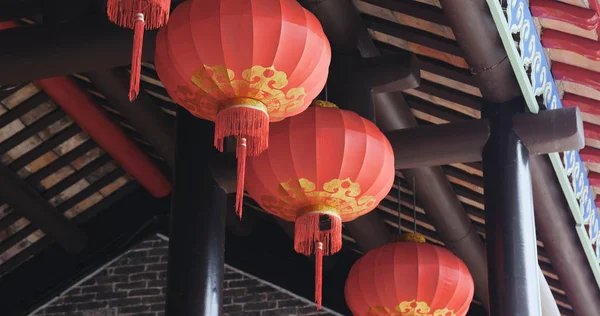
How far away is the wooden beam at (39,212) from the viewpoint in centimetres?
675

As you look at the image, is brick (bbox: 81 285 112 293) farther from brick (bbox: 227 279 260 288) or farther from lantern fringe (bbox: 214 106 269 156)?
lantern fringe (bbox: 214 106 269 156)

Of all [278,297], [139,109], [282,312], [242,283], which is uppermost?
[139,109]

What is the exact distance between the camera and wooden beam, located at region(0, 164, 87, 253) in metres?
6.75

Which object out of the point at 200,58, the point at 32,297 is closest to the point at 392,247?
the point at 200,58

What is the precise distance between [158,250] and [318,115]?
156 inches

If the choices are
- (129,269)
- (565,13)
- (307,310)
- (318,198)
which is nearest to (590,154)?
(565,13)

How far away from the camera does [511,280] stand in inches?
164

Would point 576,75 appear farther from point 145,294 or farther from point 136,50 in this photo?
point 145,294

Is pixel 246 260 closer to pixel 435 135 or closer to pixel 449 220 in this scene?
pixel 449 220

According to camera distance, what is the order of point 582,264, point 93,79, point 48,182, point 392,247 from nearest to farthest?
1. point 392,247
2. point 582,264
3. point 93,79
4. point 48,182

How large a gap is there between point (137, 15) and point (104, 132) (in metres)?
3.71

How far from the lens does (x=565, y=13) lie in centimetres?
396

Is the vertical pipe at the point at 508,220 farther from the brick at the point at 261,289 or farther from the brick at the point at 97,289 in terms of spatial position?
the brick at the point at 97,289

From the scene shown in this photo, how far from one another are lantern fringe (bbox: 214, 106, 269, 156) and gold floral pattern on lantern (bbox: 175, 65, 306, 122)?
0.04 metres
